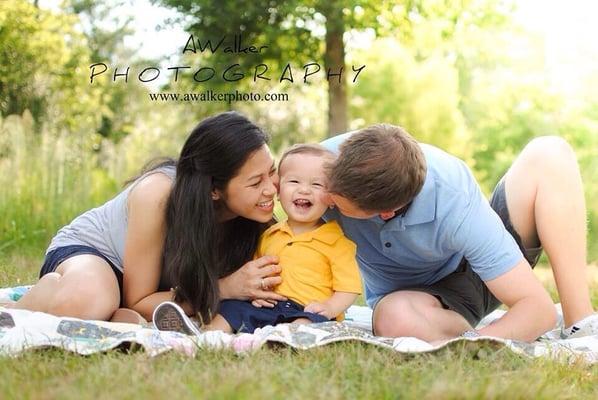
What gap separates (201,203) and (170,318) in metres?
0.46

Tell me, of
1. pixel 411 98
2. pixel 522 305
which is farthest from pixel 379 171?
pixel 411 98

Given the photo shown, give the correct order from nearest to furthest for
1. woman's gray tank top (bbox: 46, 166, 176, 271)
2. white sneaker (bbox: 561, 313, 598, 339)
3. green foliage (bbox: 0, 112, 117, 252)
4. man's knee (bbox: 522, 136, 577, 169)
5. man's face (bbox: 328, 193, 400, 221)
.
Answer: man's face (bbox: 328, 193, 400, 221) < white sneaker (bbox: 561, 313, 598, 339) < man's knee (bbox: 522, 136, 577, 169) < woman's gray tank top (bbox: 46, 166, 176, 271) < green foliage (bbox: 0, 112, 117, 252)

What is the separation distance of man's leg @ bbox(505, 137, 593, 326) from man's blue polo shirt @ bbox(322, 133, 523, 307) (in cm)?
33

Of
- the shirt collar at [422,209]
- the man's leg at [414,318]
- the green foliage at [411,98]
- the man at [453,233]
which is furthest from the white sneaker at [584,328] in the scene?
the green foliage at [411,98]

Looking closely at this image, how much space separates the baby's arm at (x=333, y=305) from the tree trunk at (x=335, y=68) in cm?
699

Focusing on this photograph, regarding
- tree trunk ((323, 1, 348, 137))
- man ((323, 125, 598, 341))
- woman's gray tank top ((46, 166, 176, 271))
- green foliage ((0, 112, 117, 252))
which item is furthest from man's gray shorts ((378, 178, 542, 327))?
tree trunk ((323, 1, 348, 137))

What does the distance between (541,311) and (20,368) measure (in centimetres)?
166

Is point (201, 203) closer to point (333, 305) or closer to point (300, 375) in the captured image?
point (333, 305)

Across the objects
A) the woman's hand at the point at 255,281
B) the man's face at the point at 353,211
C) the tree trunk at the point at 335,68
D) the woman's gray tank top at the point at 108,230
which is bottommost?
the woman's hand at the point at 255,281

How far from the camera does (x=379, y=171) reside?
8.95ft

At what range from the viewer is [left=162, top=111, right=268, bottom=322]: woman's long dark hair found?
10.3 feet

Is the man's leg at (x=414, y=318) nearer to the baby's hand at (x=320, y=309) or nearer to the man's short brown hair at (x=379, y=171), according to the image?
the baby's hand at (x=320, y=309)

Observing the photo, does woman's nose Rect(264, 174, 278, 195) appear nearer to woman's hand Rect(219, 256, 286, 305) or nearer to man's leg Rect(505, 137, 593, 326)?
woman's hand Rect(219, 256, 286, 305)

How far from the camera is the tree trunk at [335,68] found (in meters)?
9.98
